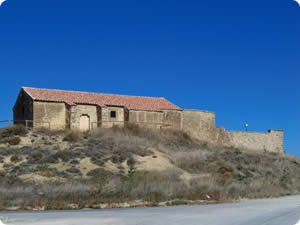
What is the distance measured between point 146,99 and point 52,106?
10548 mm

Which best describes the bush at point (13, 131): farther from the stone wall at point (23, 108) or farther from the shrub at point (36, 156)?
the shrub at point (36, 156)

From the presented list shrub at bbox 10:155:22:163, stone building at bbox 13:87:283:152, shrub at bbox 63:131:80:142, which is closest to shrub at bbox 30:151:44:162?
shrub at bbox 10:155:22:163

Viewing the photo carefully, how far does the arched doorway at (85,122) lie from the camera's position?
110ft

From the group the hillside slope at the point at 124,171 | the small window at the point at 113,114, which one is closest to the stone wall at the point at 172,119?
the hillside slope at the point at 124,171

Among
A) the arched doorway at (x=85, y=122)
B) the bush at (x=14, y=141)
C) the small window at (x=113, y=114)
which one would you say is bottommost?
the bush at (x=14, y=141)

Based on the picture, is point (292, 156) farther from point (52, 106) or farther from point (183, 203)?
point (183, 203)

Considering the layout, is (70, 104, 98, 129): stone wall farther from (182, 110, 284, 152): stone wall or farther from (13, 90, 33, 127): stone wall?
(182, 110, 284, 152): stone wall

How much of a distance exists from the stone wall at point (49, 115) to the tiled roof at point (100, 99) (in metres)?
0.52

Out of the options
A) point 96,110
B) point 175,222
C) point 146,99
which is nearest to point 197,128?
point 146,99

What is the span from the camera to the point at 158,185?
18.5 metres

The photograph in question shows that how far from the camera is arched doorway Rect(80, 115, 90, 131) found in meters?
33.6

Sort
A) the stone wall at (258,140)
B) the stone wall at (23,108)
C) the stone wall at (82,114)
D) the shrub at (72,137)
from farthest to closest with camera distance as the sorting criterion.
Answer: the stone wall at (258,140), the stone wall at (82,114), the stone wall at (23,108), the shrub at (72,137)

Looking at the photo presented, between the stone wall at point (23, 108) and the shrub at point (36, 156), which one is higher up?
the stone wall at point (23, 108)

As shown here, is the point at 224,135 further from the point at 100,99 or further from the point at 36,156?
the point at 36,156
